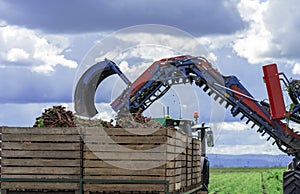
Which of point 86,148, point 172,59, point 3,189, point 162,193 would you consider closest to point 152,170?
point 162,193

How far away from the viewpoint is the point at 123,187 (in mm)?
8391

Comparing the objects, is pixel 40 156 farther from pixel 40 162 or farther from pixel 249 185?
pixel 249 185

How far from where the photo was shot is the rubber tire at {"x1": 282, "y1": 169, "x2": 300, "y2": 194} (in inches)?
546

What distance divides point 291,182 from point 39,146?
23.4ft

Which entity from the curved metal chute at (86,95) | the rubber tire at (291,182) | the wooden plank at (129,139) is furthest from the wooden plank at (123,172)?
the rubber tire at (291,182)

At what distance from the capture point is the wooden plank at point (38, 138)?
8.44 meters

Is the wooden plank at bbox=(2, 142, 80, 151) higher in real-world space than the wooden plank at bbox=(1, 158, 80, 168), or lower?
higher

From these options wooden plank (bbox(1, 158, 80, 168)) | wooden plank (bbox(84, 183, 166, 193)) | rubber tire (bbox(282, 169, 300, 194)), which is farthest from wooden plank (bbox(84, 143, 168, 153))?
rubber tire (bbox(282, 169, 300, 194))

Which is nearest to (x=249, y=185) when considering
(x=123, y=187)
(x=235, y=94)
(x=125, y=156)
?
(x=235, y=94)

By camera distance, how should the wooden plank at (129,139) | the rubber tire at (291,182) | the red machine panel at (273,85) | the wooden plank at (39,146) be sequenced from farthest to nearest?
1. the red machine panel at (273,85)
2. the rubber tire at (291,182)
3. the wooden plank at (39,146)
4. the wooden plank at (129,139)

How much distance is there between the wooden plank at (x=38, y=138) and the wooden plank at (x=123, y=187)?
0.63m

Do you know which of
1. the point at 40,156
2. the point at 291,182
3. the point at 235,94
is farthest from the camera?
the point at 235,94

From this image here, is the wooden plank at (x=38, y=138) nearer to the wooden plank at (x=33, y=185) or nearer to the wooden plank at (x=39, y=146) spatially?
the wooden plank at (x=39, y=146)

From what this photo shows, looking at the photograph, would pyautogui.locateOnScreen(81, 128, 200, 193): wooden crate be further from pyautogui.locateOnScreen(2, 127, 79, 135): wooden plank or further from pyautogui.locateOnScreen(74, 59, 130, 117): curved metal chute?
pyautogui.locateOnScreen(74, 59, 130, 117): curved metal chute
